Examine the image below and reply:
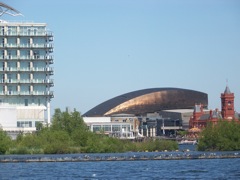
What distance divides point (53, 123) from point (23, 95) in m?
10.5

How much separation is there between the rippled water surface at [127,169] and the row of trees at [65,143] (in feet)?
85.7

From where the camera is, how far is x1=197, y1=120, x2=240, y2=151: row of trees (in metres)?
128

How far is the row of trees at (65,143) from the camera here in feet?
409

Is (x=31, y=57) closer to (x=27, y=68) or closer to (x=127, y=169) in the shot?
(x=27, y=68)

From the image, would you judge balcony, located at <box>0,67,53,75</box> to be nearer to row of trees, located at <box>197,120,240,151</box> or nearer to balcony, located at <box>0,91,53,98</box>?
balcony, located at <box>0,91,53,98</box>

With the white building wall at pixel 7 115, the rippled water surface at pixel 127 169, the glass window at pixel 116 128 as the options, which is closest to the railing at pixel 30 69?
the white building wall at pixel 7 115

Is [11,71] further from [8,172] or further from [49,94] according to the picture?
[8,172]

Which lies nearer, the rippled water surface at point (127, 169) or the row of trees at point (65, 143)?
the rippled water surface at point (127, 169)

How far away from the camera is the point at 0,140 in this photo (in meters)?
123

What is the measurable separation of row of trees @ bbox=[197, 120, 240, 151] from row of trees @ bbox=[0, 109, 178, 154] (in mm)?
11376

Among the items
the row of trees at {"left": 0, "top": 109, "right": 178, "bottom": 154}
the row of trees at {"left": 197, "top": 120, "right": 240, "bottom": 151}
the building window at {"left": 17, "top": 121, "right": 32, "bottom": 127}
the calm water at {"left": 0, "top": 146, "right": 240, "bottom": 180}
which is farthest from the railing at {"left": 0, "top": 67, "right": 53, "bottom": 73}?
the calm water at {"left": 0, "top": 146, "right": 240, "bottom": 180}

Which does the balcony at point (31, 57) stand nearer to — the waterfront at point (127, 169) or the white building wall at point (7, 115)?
the white building wall at point (7, 115)

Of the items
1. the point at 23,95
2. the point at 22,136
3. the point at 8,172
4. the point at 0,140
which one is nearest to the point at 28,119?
the point at 23,95

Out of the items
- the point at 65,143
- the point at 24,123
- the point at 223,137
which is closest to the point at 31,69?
the point at 24,123
